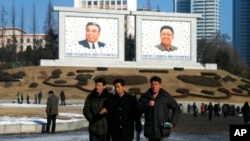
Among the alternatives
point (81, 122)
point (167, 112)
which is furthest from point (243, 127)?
point (81, 122)

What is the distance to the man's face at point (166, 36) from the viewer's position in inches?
2830

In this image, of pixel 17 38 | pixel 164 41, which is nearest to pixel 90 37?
pixel 164 41

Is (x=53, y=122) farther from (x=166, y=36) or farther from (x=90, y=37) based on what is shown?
(x=166, y=36)

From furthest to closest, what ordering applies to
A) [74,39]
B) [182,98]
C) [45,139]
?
[74,39], [182,98], [45,139]

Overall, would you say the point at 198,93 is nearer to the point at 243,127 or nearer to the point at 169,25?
the point at 169,25

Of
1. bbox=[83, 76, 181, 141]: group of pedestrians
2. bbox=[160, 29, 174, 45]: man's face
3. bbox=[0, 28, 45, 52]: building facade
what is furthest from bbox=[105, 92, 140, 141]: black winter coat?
bbox=[0, 28, 45, 52]: building facade

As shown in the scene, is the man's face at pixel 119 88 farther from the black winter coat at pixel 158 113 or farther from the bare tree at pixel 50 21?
the bare tree at pixel 50 21

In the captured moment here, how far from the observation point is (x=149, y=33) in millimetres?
72062

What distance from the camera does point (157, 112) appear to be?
8.54 m

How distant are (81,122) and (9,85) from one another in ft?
139

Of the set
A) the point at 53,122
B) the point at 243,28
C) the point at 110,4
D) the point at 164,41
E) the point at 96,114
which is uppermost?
the point at 110,4

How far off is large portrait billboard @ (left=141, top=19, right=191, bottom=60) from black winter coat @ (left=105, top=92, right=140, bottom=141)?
6280 cm

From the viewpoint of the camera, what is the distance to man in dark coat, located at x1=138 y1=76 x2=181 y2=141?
27.9 ft

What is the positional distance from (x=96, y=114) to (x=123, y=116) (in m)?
0.78
